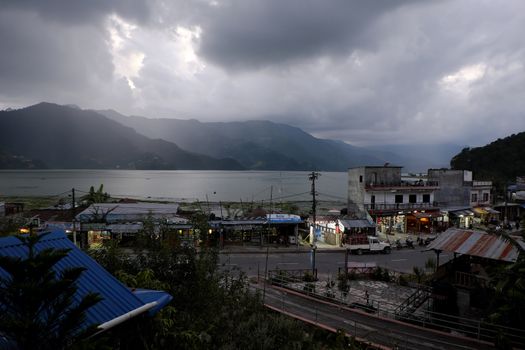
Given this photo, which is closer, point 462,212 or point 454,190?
point 462,212

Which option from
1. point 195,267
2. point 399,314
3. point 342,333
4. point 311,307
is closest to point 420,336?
point 399,314

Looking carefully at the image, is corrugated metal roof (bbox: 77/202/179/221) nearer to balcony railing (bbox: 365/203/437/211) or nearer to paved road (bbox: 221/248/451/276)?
paved road (bbox: 221/248/451/276)

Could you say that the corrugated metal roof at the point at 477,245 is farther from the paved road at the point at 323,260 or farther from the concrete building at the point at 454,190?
the concrete building at the point at 454,190

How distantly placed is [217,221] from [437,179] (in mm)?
36082

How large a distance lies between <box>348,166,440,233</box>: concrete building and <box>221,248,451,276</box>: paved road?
10.8 m

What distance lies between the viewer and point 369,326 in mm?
16391

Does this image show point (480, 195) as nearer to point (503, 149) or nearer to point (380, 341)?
point (380, 341)

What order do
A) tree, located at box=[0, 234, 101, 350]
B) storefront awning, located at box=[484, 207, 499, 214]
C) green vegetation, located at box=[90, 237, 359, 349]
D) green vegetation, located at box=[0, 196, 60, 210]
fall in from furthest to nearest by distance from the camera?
1. green vegetation, located at box=[0, 196, 60, 210]
2. storefront awning, located at box=[484, 207, 499, 214]
3. green vegetation, located at box=[90, 237, 359, 349]
4. tree, located at box=[0, 234, 101, 350]

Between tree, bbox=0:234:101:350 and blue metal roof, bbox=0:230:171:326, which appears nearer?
tree, bbox=0:234:101:350

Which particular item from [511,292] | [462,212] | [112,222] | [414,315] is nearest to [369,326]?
[414,315]

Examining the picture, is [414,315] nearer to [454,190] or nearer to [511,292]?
[511,292]

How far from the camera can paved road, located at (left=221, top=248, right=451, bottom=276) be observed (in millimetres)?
29156

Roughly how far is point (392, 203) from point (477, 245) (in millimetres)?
30564

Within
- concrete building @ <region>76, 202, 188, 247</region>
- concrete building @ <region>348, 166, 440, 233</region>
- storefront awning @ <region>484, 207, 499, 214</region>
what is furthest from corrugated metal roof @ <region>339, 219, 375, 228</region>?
storefront awning @ <region>484, 207, 499, 214</region>
